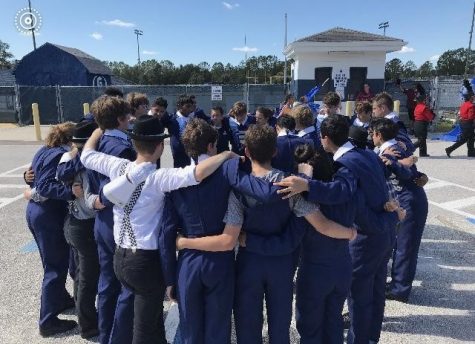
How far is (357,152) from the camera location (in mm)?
3061

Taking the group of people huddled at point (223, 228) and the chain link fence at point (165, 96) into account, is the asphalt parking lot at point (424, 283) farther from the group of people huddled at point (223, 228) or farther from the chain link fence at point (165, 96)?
the chain link fence at point (165, 96)

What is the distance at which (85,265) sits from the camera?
3605 mm

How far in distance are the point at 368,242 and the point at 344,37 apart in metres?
17.3

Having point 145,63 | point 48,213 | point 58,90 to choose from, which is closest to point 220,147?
point 48,213

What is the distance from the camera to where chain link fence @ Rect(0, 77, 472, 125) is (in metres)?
19.5

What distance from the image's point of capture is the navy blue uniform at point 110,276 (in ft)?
9.98

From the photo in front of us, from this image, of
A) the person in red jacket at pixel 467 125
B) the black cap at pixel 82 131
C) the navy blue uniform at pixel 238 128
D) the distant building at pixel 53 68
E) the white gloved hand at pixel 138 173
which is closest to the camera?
the white gloved hand at pixel 138 173

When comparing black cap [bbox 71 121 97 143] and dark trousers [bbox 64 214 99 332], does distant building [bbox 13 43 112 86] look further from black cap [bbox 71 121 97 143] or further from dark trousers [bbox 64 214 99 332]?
dark trousers [bbox 64 214 99 332]

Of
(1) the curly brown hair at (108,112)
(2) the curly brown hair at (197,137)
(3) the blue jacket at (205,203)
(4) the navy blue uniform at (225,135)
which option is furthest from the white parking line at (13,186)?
(2) the curly brown hair at (197,137)

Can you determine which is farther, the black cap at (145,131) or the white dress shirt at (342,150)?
the white dress shirt at (342,150)

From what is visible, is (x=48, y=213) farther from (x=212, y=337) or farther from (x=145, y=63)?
(x=145, y=63)

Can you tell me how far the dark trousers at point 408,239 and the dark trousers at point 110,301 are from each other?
2.86m

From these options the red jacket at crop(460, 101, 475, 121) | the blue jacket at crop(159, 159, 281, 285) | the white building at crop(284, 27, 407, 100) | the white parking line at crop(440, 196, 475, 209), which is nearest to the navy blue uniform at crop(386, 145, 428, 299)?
the blue jacket at crop(159, 159, 281, 285)

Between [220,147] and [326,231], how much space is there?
420cm
